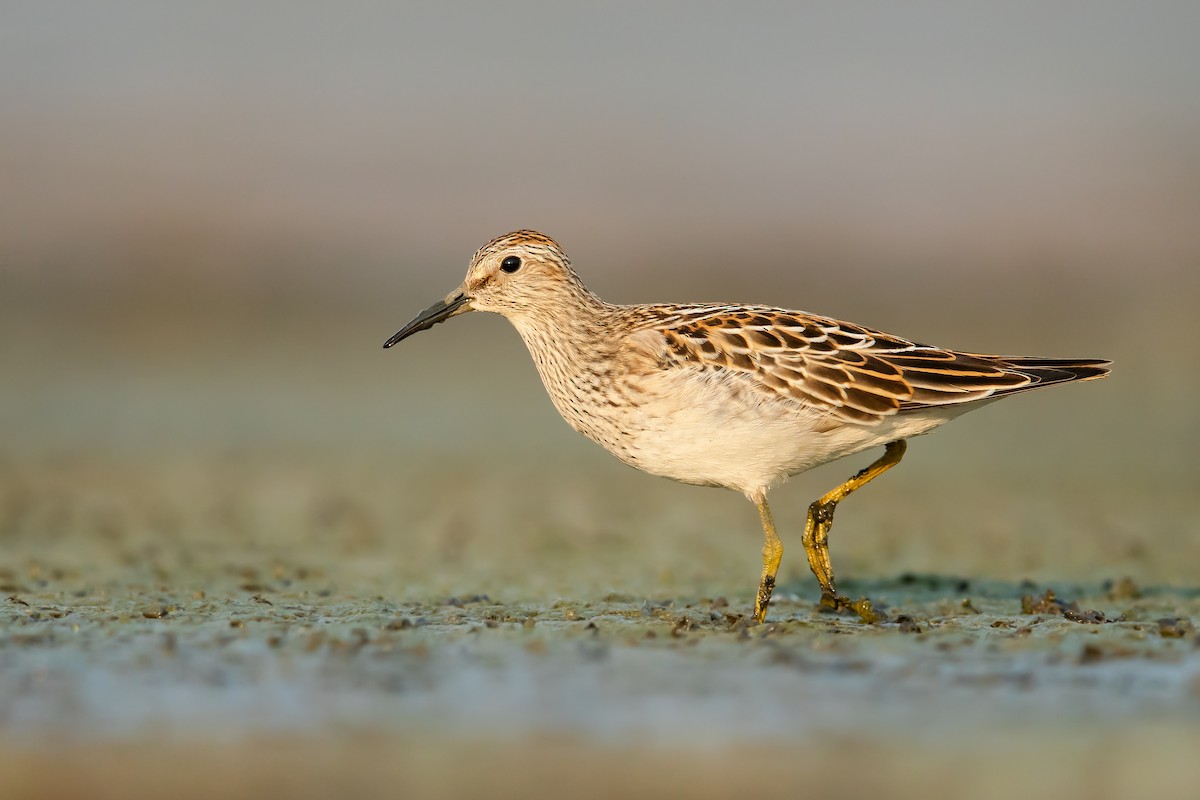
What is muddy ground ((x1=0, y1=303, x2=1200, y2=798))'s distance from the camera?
598 centimetres

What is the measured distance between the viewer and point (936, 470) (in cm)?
1429

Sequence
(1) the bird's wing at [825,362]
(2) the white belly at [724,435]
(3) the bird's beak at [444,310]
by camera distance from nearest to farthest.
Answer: (2) the white belly at [724,435]
(1) the bird's wing at [825,362]
(3) the bird's beak at [444,310]

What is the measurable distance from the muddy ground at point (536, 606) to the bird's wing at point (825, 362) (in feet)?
3.98

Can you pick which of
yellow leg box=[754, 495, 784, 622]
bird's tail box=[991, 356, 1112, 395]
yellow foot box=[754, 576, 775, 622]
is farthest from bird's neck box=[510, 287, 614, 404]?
bird's tail box=[991, 356, 1112, 395]

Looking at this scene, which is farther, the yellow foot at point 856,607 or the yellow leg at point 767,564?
the yellow foot at point 856,607

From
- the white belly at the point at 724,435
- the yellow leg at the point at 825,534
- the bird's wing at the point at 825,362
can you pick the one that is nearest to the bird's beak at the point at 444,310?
the bird's wing at the point at 825,362

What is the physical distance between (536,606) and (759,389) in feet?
5.91

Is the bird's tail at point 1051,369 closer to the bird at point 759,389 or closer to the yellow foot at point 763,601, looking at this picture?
the bird at point 759,389

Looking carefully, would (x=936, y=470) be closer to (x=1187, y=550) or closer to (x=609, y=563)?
(x=1187, y=550)

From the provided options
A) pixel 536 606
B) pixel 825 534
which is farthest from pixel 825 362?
pixel 536 606

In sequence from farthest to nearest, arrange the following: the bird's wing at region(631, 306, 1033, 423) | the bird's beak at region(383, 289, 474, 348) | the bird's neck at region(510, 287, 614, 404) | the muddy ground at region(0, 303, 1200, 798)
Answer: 1. the bird's beak at region(383, 289, 474, 348)
2. the bird's neck at region(510, 287, 614, 404)
3. the bird's wing at region(631, 306, 1033, 423)
4. the muddy ground at region(0, 303, 1200, 798)

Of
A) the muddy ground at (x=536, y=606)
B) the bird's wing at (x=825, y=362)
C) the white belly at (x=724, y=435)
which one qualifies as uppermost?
the bird's wing at (x=825, y=362)

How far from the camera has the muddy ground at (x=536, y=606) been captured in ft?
19.6

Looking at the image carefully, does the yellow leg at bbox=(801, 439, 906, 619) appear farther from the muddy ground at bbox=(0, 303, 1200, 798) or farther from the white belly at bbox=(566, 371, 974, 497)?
the white belly at bbox=(566, 371, 974, 497)
